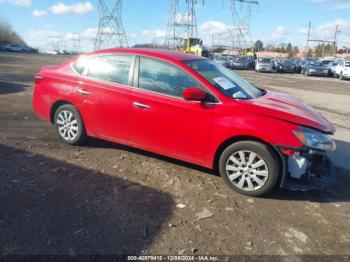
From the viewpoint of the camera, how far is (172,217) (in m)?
3.83

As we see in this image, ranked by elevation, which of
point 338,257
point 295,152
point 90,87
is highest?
point 90,87

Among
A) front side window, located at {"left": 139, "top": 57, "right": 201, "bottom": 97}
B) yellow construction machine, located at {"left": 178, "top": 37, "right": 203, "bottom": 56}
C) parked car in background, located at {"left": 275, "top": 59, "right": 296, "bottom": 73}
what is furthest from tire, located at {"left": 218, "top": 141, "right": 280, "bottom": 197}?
yellow construction machine, located at {"left": 178, "top": 37, "right": 203, "bottom": 56}

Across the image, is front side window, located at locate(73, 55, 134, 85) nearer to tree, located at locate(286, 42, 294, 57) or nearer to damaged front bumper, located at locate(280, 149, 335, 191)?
damaged front bumper, located at locate(280, 149, 335, 191)

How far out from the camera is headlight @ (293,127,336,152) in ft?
13.9

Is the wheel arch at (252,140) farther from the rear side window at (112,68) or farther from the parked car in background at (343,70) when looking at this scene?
the parked car in background at (343,70)

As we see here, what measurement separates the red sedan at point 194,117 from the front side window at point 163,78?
0.05 ft

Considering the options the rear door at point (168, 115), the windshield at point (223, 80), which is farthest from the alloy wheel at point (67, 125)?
the windshield at point (223, 80)

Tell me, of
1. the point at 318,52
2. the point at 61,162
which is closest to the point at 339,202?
the point at 61,162

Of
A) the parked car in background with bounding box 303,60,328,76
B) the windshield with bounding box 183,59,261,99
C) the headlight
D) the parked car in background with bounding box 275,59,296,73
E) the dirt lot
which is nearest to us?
the dirt lot

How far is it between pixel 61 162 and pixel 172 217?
2.20 meters

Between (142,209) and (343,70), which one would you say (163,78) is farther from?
(343,70)

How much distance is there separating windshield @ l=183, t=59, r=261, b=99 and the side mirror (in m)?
0.27

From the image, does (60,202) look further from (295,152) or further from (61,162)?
(295,152)

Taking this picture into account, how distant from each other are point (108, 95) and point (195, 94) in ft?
4.83
